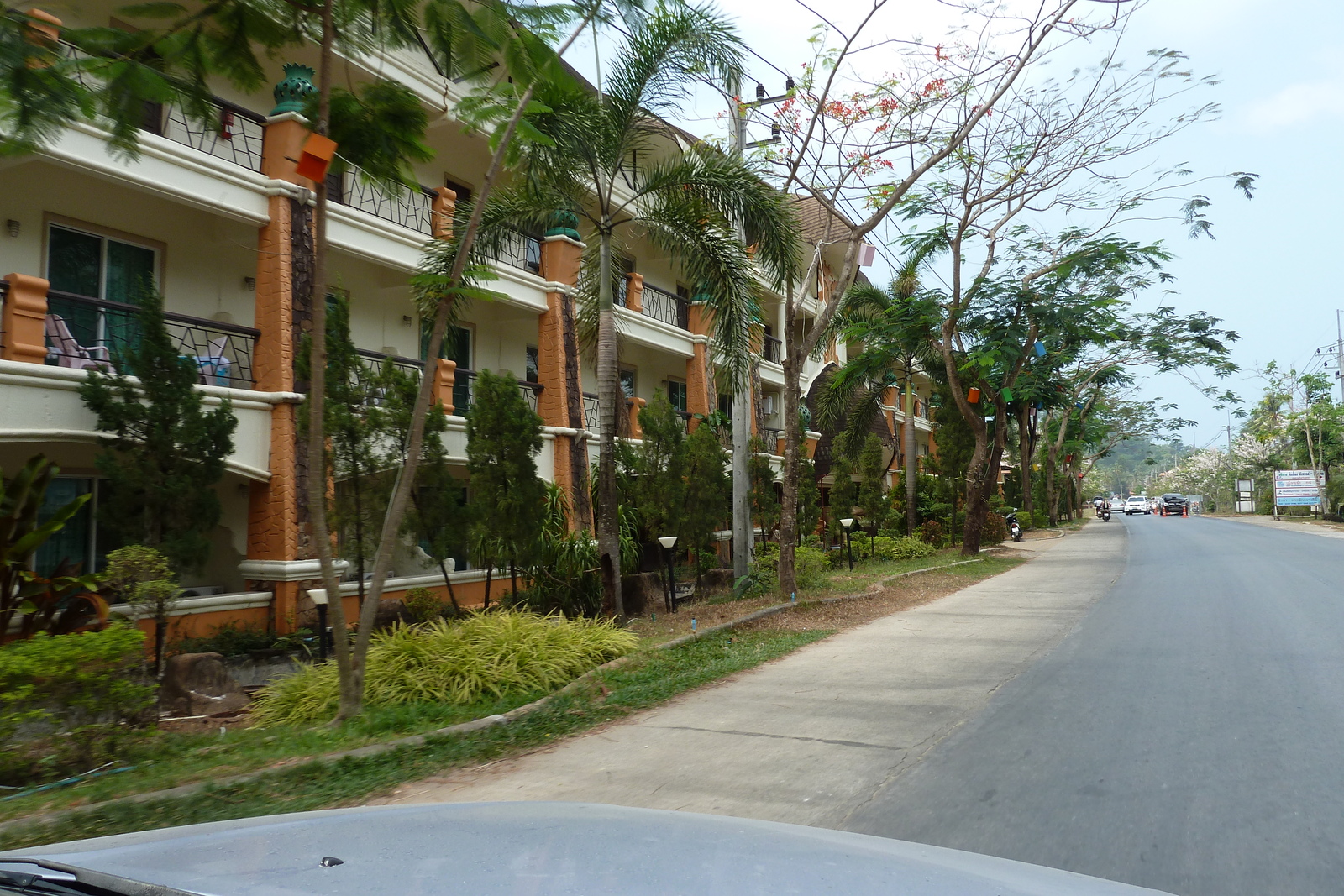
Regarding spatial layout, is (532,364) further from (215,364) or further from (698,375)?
(215,364)

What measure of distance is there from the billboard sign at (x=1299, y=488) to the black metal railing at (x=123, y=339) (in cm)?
5382

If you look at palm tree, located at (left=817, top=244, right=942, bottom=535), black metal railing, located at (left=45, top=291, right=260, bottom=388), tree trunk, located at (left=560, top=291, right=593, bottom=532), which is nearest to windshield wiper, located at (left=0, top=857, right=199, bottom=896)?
black metal railing, located at (left=45, top=291, right=260, bottom=388)

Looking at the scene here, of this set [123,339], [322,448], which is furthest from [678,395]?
[322,448]

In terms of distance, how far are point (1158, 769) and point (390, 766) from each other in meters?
4.65

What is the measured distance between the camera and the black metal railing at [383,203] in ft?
46.3

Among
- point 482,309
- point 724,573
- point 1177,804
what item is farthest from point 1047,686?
point 482,309

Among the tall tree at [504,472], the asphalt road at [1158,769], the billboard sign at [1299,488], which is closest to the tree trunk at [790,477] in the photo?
the tall tree at [504,472]

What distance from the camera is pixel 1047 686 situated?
25.6 ft

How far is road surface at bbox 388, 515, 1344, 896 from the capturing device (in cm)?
439

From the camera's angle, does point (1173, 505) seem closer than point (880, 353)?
No

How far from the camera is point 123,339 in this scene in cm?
1137

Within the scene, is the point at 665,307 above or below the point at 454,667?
above

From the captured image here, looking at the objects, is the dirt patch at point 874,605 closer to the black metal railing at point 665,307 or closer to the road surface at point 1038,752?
the road surface at point 1038,752

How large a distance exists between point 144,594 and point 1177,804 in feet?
25.9
